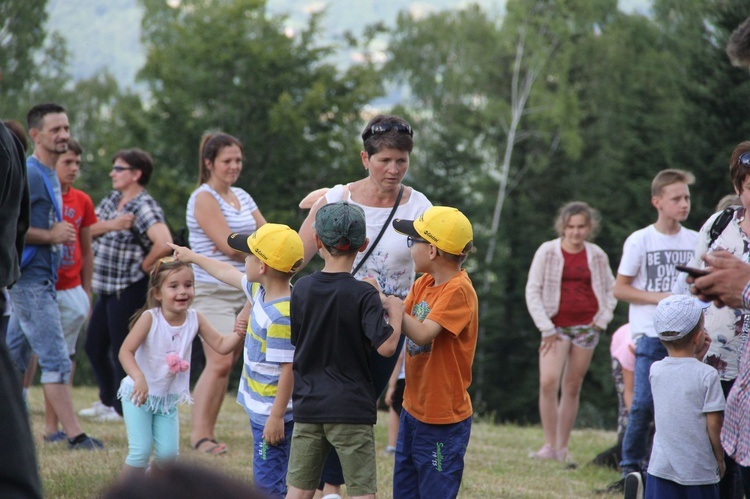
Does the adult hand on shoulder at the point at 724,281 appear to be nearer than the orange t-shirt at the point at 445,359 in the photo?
Yes

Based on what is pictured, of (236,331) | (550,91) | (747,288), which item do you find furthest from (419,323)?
(550,91)

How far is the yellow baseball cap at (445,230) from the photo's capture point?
4.50m

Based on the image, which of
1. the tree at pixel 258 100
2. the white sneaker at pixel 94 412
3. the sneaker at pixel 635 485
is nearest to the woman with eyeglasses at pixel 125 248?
the white sneaker at pixel 94 412

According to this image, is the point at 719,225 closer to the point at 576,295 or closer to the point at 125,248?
the point at 576,295

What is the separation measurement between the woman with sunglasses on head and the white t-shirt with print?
206 centimetres

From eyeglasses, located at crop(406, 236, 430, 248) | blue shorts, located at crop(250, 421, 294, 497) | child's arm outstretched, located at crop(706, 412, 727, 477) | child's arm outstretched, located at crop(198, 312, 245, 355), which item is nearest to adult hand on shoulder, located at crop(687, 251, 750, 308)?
child's arm outstretched, located at crop(706, 412, 727, 477)

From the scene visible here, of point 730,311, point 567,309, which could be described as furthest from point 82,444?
point 730,311

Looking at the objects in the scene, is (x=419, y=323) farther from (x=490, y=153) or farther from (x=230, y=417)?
(x=490, y=153)

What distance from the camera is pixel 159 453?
5.39 meters

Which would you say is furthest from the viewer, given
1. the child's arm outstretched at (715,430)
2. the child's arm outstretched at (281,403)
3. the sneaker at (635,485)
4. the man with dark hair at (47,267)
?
the man with dark hair at (47,267)

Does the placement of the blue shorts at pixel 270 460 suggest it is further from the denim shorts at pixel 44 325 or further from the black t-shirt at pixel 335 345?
the denim shorts at pixel 44 325

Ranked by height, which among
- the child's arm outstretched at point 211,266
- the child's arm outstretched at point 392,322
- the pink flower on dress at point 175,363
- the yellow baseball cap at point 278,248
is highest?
the yellow baseball cap at point 278,248

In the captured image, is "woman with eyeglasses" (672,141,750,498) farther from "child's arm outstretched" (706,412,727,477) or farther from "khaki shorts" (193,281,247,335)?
"khaki shorts" (193,281,247,335)

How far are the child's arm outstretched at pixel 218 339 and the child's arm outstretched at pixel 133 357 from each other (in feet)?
1.07
